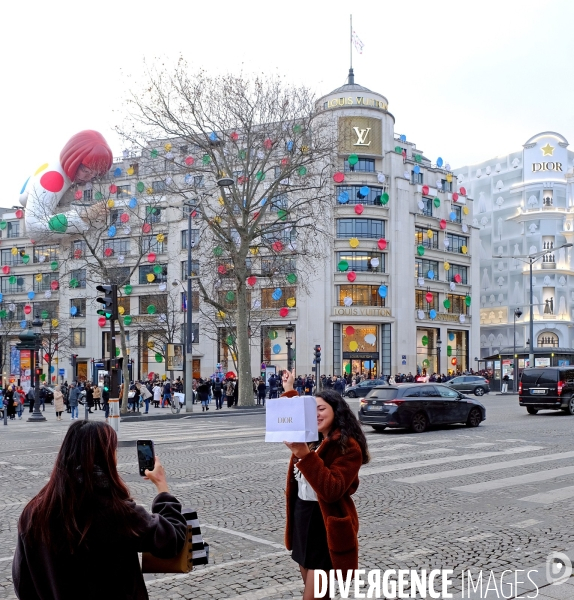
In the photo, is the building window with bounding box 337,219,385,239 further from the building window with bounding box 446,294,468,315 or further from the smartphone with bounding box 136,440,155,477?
the smartphone with bounding box 136,440,155,477

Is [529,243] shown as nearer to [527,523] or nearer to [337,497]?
[527,523]

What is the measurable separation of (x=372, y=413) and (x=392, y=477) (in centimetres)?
760

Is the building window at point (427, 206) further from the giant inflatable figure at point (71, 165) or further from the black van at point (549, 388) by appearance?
the black van at point (549, 388)

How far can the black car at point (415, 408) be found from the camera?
61.3ft

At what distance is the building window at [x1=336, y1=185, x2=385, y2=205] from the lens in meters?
61.2

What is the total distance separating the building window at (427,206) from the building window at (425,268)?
4484 millimetres

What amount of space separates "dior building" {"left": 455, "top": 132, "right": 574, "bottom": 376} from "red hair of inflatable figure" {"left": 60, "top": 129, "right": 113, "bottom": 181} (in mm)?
46428

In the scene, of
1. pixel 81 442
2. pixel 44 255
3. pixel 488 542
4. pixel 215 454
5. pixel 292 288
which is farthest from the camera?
pixel 44 255

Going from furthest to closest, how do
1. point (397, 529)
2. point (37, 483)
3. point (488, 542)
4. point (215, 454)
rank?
point (215, 454) → point (37, 483) → point (397, 529) → point (488, 542)

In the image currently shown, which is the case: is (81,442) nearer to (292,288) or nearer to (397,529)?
(397,529)

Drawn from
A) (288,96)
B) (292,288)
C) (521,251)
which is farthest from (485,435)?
(521,251)

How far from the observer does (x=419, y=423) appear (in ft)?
62.5

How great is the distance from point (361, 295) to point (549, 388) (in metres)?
37.4

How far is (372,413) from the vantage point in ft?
62.3
